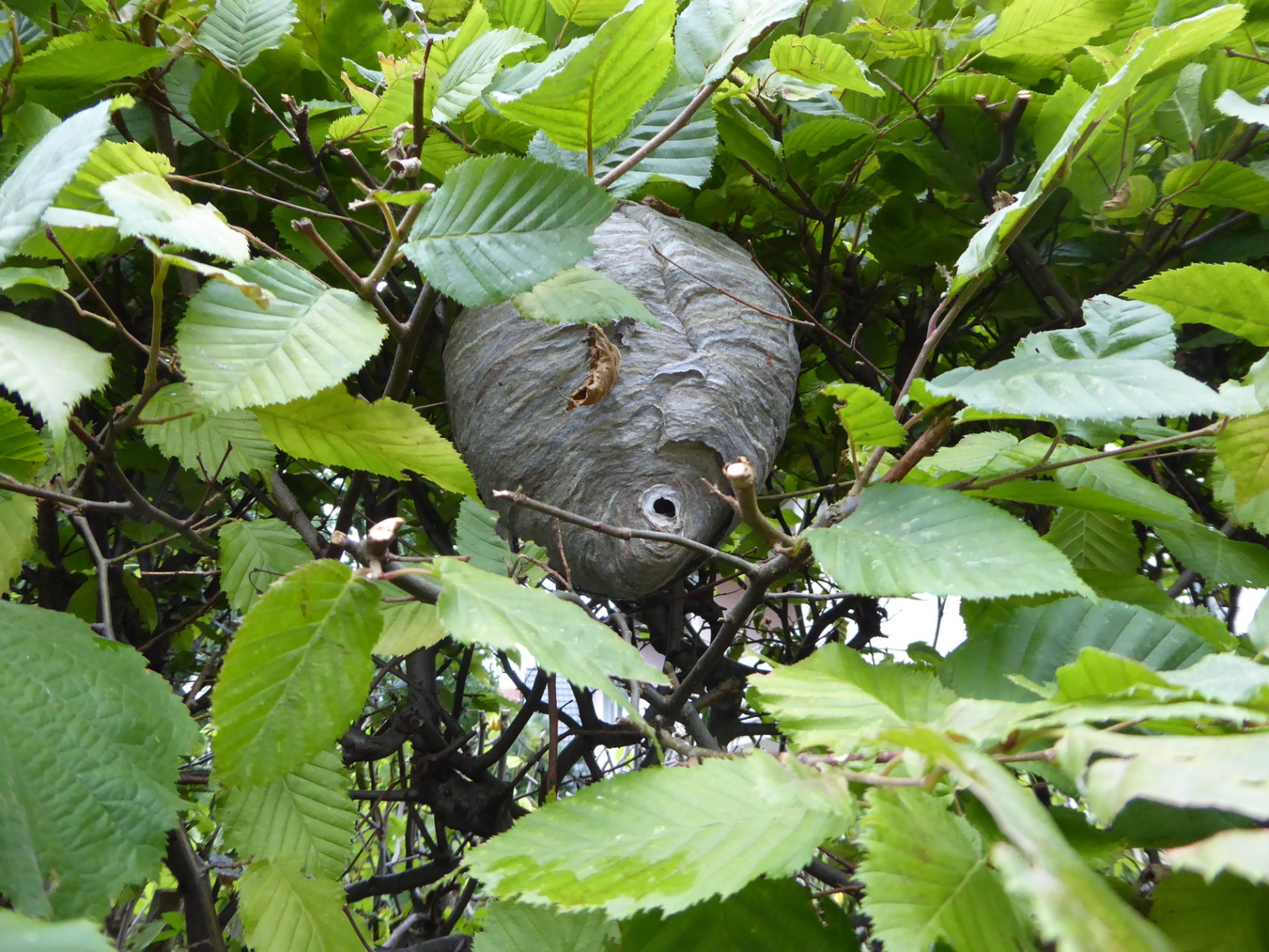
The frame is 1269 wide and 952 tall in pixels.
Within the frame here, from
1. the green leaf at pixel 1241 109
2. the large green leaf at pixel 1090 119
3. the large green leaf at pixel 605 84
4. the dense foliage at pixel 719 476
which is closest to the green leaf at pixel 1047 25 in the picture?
the dense foliage at pixel 719 476

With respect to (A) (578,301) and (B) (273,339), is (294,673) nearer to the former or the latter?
(B) (273,339)

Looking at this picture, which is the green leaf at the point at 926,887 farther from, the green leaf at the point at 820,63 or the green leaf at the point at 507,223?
the green leaf at the point at 820,63

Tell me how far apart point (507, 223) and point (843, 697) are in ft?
1.37

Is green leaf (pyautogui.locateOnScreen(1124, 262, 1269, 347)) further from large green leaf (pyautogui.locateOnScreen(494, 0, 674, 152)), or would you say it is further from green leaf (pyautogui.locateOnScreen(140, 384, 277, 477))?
green leaf (pyautogui.locateOnScreen(140, 384, 277, 477))

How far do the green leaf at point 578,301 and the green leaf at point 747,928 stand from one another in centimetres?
44

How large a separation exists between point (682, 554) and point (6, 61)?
0.89 meters

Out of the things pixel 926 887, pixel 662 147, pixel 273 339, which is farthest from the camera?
pixel 662 147

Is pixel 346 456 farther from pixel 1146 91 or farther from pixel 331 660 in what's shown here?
pixel 1146 91

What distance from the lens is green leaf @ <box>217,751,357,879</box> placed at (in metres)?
0.71

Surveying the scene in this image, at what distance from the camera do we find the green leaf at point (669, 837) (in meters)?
0.37

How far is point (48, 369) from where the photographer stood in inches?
18.3

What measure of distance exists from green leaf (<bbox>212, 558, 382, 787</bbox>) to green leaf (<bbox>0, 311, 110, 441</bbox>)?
5.7 inches

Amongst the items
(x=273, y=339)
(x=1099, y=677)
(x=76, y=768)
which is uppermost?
(x=273, y=339)

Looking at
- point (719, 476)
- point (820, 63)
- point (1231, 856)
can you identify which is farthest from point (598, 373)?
point (1231, 856)
